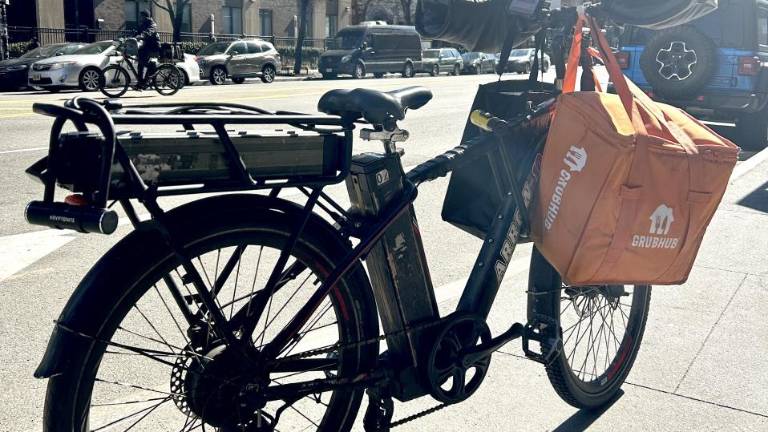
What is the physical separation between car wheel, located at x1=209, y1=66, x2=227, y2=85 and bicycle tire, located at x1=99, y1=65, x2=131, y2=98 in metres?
7.76

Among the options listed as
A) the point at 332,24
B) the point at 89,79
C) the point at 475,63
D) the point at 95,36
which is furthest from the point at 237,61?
the point at 332,24

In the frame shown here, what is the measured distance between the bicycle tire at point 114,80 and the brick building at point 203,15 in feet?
60.5

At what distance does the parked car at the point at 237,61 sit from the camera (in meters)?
28.6

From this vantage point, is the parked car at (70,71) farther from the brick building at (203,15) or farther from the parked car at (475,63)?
the parked car at (475,63)

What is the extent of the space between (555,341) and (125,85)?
749 inches

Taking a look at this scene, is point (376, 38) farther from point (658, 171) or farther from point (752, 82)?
point (658, 171)

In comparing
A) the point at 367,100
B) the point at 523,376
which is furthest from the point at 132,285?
the point at 523,376

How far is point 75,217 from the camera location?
2.10 meters

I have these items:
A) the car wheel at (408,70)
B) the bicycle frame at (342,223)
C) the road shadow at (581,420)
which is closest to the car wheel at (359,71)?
the car wheel at (408,70)

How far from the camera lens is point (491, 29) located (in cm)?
332

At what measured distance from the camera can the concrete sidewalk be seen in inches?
144

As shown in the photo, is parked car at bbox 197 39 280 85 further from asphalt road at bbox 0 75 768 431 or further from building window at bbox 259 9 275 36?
asphalt road at bbox 0 75 768 431

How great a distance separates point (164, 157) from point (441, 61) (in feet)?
133

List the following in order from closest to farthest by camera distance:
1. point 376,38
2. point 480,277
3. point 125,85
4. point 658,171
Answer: point 658,171 → point 480,277 → point 125,85 → point 376,38
